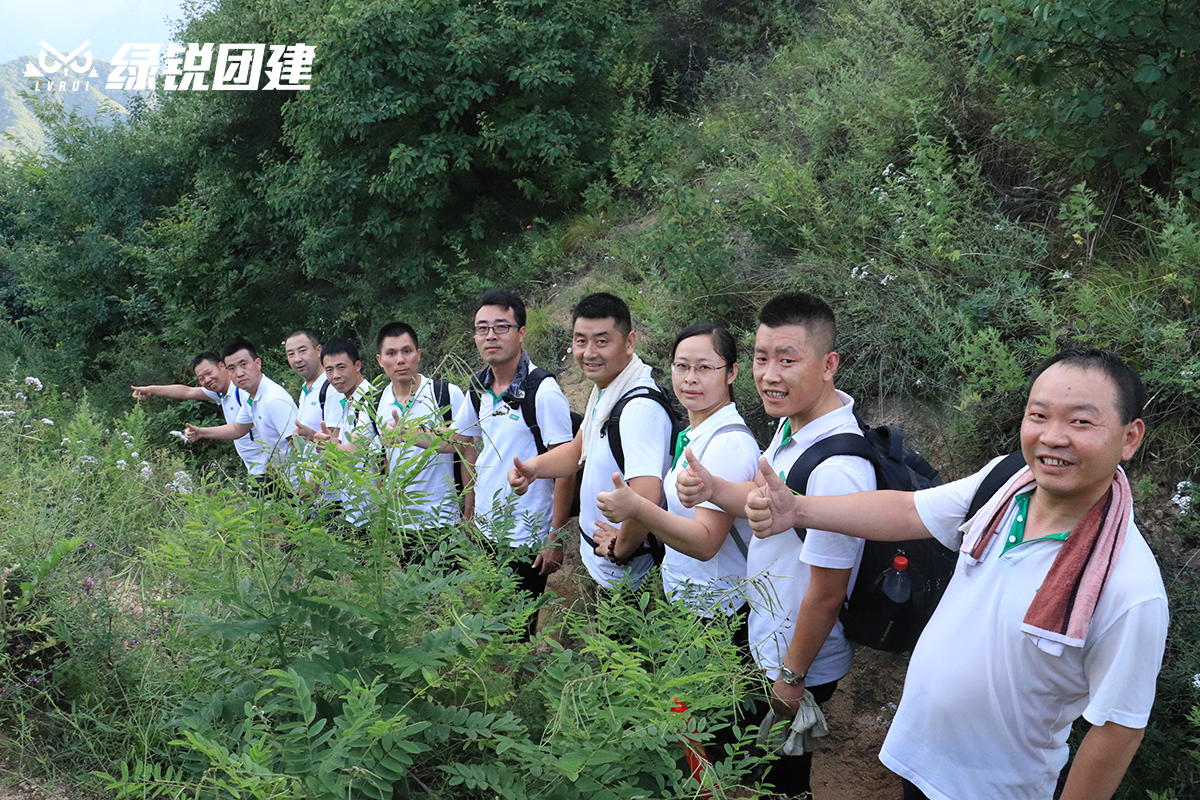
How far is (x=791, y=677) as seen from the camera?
2.76 m

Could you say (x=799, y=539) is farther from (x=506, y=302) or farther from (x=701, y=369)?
(x=506, y=302)

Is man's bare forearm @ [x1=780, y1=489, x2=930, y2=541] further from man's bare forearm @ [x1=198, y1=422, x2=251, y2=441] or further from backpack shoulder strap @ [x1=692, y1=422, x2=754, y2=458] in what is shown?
man's bare forearm @ [x1=198, y1=422, x2=251, y2=441]

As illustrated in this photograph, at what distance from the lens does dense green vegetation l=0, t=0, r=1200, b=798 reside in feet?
9.67

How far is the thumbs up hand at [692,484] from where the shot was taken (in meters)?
2.73

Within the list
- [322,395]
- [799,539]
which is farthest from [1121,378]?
[322,395]

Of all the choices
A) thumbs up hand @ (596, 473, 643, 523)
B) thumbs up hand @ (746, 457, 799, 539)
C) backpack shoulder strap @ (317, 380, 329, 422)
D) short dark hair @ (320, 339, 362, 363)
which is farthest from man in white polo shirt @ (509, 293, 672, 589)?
backpack shoulder strap @ (317, 380, 329, 422)

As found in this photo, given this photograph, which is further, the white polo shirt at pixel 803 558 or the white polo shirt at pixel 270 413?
the white polo shirt at pixel 270 413

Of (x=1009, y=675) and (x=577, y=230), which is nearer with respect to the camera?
(x=1009, y=675)

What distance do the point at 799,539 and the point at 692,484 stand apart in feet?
1.57

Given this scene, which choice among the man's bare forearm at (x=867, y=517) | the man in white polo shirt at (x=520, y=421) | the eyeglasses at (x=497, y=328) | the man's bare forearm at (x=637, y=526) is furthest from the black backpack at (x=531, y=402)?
the man's bare forearm at (x=867, y=517)

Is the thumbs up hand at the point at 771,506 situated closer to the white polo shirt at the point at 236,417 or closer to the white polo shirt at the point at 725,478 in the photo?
the white polo shirt at the point at 725,478

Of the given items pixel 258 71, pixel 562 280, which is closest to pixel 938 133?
pixel 562 280

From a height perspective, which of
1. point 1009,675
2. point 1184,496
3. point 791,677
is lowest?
point 791,677

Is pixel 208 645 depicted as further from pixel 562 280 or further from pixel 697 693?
pixel 562 280
